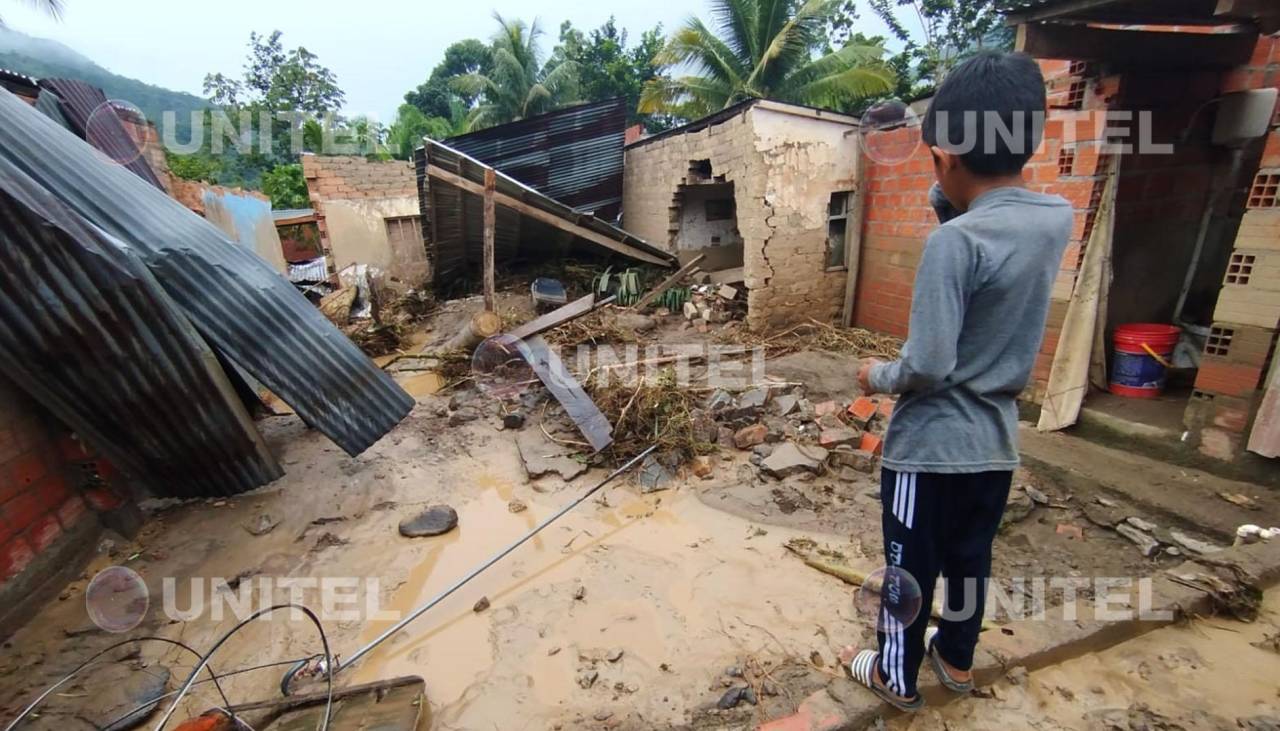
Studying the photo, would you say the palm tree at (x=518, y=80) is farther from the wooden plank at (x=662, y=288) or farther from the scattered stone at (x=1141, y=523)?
Answer: the scattered stone at (x=1141, y=523)

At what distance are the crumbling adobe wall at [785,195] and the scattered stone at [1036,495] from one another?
368 centimetres

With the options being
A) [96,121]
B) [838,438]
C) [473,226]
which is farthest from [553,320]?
[96,121]

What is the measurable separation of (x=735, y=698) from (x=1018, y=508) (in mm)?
2233

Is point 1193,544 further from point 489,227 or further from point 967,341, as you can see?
point 489,227

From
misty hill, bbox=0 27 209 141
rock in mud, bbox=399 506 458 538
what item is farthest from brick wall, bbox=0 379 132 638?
misty hill, bbox=0 27 209 141

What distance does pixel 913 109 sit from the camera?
5770mm

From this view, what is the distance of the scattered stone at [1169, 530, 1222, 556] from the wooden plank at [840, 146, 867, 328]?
4.24m

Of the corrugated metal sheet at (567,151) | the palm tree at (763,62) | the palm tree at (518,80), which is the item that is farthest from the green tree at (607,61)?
the corrugated metal sheet at (567,151)

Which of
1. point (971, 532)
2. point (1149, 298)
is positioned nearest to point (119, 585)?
point (971, 532)

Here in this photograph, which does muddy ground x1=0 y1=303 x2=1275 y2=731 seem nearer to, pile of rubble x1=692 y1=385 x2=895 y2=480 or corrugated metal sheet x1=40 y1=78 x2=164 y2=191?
pile of rubble x1=692 y1=385 x2=895 y2=480

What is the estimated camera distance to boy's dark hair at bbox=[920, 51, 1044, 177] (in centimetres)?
128

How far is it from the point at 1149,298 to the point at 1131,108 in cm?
149

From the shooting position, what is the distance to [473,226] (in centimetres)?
885

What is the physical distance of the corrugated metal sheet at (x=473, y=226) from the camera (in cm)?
703
